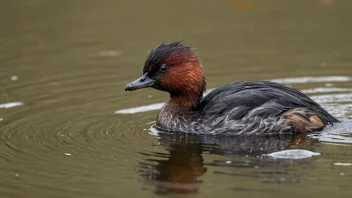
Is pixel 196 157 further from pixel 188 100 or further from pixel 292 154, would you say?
pixel 188 100

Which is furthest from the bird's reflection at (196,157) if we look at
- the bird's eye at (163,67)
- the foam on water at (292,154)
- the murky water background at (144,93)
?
the bird's eye at (163,67)

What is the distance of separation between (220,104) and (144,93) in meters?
2.78

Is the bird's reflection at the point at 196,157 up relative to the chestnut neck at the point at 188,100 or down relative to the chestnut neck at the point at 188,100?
down

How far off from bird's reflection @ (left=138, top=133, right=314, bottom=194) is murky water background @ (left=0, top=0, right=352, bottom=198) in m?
0.03

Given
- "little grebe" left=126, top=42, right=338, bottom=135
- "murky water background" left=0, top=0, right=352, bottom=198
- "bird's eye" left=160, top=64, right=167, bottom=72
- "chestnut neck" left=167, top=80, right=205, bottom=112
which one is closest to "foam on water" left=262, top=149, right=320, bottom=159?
"murky water background" left=0, top=0, right=352, bottom=198

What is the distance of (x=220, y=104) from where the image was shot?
444 inches

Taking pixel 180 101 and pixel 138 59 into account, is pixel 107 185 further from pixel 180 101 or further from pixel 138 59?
pixel 138 59

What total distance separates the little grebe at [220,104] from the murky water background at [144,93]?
308 mm

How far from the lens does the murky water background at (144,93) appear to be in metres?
8.87

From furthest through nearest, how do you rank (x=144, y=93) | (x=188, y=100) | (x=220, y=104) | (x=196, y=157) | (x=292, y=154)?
1. (x=144, y=93)
2. (x=188, y=100)
3. (x=220, y=104)
4. (x=196, y=157)
5. (x=292, y=154)

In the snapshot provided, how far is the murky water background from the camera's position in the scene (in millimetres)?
8867

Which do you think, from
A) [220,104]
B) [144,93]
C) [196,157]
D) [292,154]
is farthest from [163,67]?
[292,154]

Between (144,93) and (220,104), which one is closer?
(220,104)

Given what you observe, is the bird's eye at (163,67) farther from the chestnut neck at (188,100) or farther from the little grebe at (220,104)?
the chestnut neck at (188,100)
